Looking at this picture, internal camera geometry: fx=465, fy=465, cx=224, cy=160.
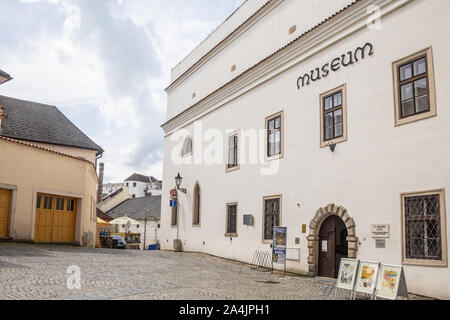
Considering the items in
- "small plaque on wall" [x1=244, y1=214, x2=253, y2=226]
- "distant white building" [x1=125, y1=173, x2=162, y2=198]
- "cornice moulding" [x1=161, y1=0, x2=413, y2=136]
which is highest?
"distant white building" [x1=125, y1=173, x2=162, y2=198]

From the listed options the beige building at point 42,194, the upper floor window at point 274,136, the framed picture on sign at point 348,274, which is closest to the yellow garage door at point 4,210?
the beige building at point 42,194

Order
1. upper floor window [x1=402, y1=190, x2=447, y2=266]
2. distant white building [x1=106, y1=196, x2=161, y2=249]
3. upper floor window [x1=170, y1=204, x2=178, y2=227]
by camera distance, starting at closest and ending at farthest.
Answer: upper floor window [x1=402, y1=190, x2=447, y2=266], upper floor window [x1=170, y1=204, x2=178, y2=227], distant white building [x1=106, y1=196, x2=161, y2=249]

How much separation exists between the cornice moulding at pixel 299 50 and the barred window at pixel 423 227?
18.5ft

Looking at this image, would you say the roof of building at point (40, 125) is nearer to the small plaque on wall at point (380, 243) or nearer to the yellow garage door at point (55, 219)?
the yellow garage door at point (55, 219)

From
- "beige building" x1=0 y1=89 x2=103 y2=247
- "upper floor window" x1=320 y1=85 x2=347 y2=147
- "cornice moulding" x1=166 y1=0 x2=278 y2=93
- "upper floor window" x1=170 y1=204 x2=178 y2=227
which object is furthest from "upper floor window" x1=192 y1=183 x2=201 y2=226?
"upper floor window" x1=320 y1=85 x2=347 y2=147

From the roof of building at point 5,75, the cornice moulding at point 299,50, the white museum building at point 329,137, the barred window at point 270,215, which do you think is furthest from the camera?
the roof of building at point 5,75

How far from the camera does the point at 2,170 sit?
65.8 feet

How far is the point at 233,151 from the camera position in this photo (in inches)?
853

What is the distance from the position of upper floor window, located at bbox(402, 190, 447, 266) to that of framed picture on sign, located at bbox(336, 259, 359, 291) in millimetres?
2477

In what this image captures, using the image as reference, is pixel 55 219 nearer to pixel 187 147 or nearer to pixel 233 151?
pixel 187 147

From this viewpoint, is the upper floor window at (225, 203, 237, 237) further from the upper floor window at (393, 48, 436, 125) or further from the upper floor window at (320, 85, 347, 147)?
the upper floor window at (393, 48, 436, 125)

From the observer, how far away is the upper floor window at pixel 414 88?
12039 mm

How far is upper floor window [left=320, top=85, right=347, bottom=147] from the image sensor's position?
583 inches
